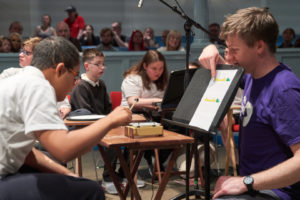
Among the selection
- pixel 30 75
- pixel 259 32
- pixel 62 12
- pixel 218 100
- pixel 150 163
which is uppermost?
pixel 62 12

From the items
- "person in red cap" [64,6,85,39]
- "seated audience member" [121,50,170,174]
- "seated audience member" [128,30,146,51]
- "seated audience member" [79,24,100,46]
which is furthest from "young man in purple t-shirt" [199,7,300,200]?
"person in red cap" [64,6,85,39]

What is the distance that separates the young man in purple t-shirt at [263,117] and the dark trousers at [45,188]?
1.68ft

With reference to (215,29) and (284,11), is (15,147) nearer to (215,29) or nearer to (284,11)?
(215,29)

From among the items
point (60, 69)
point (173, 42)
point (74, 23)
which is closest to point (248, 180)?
point (60, 69)

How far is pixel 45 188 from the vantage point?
1.55 m

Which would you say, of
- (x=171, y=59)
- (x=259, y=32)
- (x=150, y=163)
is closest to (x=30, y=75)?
(x=259, y=32)

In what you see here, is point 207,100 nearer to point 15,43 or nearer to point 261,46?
point 261,46

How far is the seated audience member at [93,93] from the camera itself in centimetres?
405

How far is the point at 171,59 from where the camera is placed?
5.99m

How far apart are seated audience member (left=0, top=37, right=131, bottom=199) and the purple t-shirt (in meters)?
0.54

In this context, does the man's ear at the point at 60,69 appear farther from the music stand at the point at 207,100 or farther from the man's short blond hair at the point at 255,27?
the man's short blond hair at the point at 255,27

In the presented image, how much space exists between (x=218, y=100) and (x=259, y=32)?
0.34 m

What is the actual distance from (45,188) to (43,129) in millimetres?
220

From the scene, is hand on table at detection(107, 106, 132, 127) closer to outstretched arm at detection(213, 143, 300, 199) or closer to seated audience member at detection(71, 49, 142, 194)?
outstretched arm at detection(213, 143, 300, 199)
